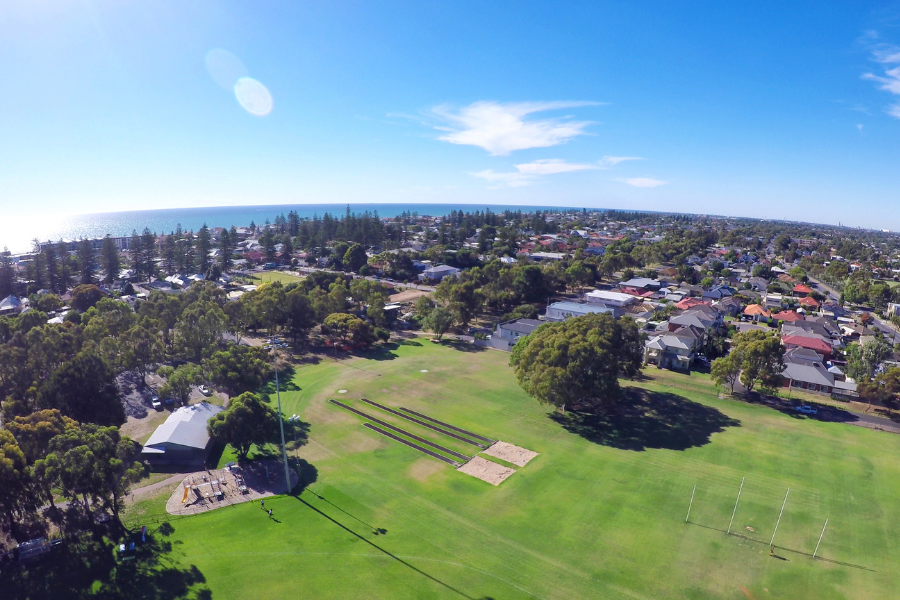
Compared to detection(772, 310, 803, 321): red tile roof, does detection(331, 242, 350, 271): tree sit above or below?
above

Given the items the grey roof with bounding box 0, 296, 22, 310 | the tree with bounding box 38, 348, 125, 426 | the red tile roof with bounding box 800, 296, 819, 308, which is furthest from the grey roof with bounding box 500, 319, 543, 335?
the grey roof with bounding box 0, 296, 22, 310

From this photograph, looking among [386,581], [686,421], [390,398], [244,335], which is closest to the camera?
[386,581]

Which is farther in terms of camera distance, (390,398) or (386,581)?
(390,398)

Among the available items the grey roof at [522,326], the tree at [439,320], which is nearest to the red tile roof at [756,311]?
the grey roof at [522,326]

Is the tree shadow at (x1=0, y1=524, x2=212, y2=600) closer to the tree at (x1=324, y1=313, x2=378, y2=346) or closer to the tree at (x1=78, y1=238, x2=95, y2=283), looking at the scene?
the tree at (x1=324, y1=313, x2=378, y2=346)

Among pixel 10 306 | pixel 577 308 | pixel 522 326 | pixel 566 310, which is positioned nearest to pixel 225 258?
pixel 10 306

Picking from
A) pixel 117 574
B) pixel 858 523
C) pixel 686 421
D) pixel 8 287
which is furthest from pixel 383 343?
pixel 8 287

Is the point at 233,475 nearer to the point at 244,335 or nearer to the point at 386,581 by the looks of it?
the point at 386,581

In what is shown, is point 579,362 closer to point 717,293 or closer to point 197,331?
point 197,331
